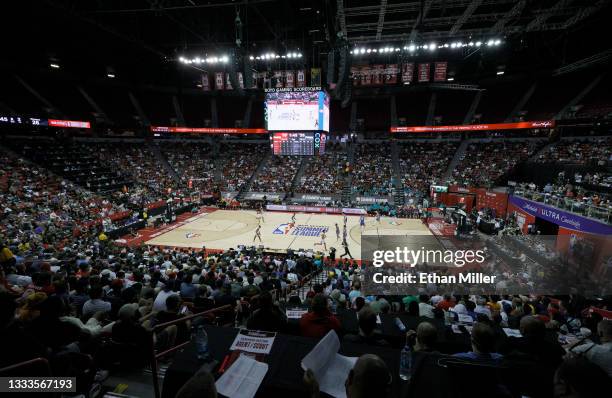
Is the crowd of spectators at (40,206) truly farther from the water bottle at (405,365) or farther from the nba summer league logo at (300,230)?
the water bottle at (405,365)

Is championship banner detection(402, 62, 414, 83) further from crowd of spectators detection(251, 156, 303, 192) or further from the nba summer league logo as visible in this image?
crowd of spectators detection(251, 156, 303, 192)

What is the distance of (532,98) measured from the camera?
36938 mm

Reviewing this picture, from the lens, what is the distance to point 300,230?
25719 millimetres

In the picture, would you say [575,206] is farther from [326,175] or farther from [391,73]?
[326,175]

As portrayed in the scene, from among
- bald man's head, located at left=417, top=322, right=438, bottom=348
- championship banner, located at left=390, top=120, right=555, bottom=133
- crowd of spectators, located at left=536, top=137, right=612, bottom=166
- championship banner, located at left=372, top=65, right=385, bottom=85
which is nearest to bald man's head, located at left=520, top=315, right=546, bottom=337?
bald man's head, located at left=417, top=322, right=438, bottom=348

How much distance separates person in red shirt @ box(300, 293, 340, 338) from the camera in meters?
3.98

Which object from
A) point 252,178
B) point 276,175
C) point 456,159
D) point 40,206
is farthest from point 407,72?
point 40,206

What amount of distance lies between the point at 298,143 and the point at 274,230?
26.0 feet

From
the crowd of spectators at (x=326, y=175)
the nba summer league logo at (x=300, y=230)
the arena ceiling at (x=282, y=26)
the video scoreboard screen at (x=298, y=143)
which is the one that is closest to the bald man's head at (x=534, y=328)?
the arena ceiling at (x=282, y=26)

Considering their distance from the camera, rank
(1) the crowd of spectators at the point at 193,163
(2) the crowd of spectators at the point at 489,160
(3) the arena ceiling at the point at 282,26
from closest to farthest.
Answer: (3) the arena ceiling at the point at 282,26 → (2) the crowd of spectators at the point at 489,160 → (1) the crowd of spectators at the point at 193,163

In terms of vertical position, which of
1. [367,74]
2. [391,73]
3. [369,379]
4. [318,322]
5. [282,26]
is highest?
[282,26]

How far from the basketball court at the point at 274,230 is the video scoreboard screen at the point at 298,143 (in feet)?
22.6

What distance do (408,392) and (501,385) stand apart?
72 centimetres

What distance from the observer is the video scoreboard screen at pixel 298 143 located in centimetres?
2309
